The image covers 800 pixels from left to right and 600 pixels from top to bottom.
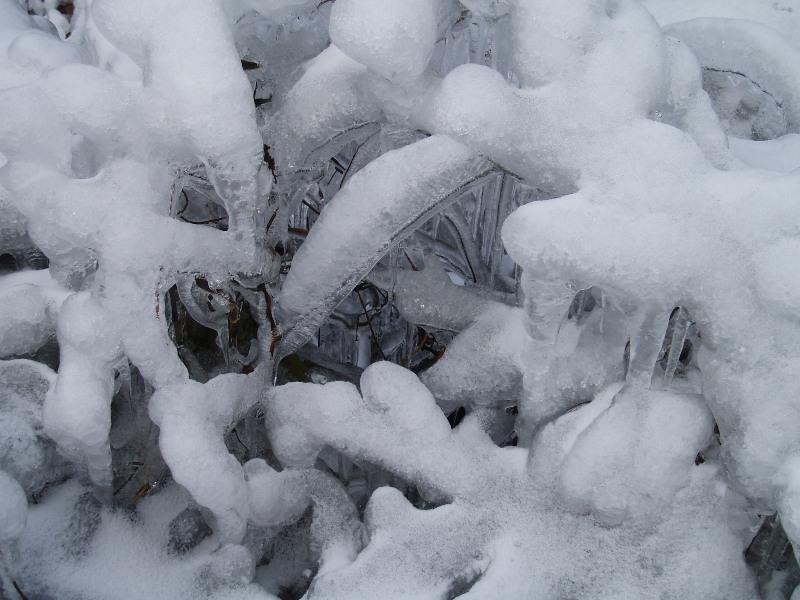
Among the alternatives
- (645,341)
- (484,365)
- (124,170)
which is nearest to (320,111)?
(124,170)

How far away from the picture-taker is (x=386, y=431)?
1080 mm

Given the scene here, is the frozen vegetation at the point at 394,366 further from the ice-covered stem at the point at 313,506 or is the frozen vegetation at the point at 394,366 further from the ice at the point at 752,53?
the ice at the point at 752,53

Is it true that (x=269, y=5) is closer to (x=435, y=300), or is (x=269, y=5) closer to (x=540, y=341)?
(x=435, y=300)

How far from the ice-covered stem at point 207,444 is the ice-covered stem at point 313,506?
0.11 feet

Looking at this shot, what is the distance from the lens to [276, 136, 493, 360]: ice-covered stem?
101cm

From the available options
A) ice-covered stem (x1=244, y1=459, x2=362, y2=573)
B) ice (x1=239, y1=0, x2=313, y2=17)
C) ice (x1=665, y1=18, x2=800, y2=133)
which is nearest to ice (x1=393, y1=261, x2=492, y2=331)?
ice-covered stem (x1=244, y1=459, x2=362, y2=573)

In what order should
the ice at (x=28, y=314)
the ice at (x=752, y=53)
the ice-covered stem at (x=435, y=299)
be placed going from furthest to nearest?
the ice at (x=752, y=53)
the ice-covered stem at (x=435, y=299)
the ice at (x=28, y=314)

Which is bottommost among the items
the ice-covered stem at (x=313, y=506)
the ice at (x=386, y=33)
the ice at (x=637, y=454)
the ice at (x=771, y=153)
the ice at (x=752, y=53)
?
the ice-covered stem at (x=313, y=506)

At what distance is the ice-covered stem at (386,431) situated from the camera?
1053 mm

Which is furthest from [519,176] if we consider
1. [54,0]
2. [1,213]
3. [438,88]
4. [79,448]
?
[54,0]

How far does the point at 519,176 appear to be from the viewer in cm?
103

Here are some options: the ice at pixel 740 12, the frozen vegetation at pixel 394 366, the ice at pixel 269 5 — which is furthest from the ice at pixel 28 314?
the ice at pixel 740 12

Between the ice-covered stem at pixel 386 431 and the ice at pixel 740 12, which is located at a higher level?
the ice at pixel 740 12

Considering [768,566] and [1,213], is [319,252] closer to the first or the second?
[1,213]
